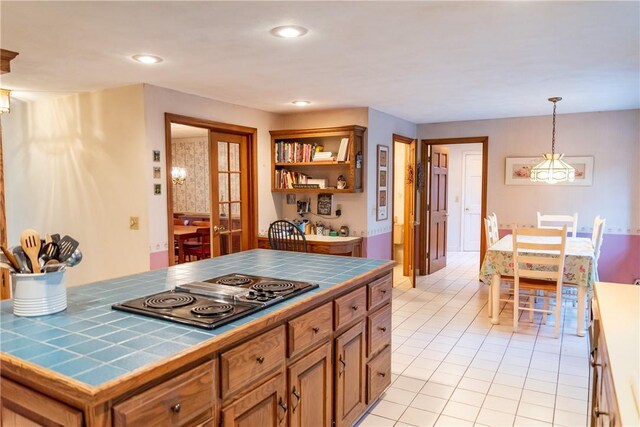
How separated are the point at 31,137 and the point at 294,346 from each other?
4.17 metres

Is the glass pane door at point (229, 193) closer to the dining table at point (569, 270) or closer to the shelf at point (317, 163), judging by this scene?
the shelf at point (317, 163)

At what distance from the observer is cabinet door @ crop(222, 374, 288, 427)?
58.3 inches

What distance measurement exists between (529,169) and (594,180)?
720mm

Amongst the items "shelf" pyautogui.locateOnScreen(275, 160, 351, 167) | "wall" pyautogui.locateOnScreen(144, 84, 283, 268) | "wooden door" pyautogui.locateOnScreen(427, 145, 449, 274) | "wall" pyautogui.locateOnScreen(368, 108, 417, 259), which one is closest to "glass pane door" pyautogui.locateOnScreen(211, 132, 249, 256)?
"wall" pyautogui.locateOnScreen(144, 84, 283, 268)

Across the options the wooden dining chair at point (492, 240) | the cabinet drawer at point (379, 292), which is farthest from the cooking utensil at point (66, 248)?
the wooden dining chair at point (492, 240)

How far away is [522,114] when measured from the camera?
536 cm

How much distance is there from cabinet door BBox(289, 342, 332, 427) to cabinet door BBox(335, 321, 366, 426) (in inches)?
3.3

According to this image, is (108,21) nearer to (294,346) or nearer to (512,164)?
(294,346)

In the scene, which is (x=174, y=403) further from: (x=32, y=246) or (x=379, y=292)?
(x=379, y=292)

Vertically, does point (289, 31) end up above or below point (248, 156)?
above

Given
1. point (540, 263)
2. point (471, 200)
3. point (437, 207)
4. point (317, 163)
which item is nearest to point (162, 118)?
point (317, 163)

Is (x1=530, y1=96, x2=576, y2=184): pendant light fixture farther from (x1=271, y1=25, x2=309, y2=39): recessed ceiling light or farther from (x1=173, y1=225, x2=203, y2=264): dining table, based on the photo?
(x1=173, y1=225, x2=203, y2=264): dining table

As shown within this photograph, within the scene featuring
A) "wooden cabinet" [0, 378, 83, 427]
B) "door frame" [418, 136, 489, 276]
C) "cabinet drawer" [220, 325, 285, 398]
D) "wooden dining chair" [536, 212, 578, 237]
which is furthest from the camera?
"door frame" [418, 136, 489, 276]

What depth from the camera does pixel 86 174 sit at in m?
4.06
